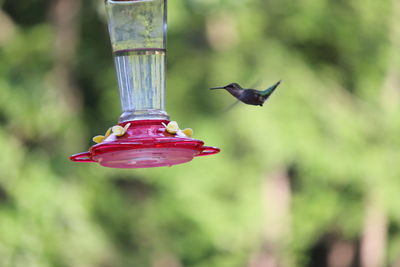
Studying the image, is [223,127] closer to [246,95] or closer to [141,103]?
[246,95]

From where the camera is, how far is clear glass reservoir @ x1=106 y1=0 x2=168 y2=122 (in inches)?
157

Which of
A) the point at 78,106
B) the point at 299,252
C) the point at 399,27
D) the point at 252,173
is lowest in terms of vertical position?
the point at 299,252

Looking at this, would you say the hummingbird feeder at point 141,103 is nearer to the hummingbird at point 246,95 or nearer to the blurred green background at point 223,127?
the hummingbird at point 246,95

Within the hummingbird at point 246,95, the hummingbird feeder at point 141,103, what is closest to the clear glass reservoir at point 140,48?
the hummingbird feeder at point 141,103

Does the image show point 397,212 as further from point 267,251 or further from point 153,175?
point 153,175

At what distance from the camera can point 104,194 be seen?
11.2 m

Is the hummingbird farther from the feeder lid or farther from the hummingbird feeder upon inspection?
the feeder lid

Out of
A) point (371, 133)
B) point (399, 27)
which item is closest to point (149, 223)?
point (371, 133)

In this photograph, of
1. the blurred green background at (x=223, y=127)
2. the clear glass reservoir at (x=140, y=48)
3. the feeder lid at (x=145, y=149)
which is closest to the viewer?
the feeder lid at (x=145, y=149)

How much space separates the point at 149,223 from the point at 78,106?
6.15 ft

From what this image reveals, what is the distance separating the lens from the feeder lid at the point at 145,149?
336 centimetres

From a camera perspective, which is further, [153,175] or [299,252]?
[299,252]

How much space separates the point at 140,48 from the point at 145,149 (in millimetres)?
839

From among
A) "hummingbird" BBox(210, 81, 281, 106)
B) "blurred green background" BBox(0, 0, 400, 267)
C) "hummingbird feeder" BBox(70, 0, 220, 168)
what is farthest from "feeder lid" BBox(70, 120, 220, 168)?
"blurred green background" BBox(0, 0, 400, 267)
